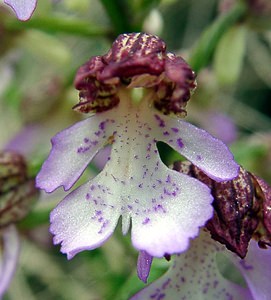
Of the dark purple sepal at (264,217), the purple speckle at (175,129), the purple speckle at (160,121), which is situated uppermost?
the purple speckle at (160,121)

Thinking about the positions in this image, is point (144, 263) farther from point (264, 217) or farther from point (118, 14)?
point (118, 14)

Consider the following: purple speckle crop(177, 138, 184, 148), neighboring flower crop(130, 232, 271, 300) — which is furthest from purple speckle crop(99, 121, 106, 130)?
neighboring flower crop(130, 232, 271, 300)

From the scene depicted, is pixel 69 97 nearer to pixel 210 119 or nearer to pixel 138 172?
pixel 210 119

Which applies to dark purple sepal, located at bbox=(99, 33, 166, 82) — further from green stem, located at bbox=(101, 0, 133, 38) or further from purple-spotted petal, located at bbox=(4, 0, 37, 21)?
green stem, located at bbox=(101, 0, 133, 38)

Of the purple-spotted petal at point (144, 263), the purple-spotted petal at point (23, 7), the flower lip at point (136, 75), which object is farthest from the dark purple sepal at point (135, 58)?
the purple-spotted petal at point (144, 263)

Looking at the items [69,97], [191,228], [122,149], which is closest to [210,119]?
[69,97]

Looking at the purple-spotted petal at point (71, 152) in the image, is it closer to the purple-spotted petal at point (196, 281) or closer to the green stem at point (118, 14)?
the purple-spotted petal at point (196, 281)
